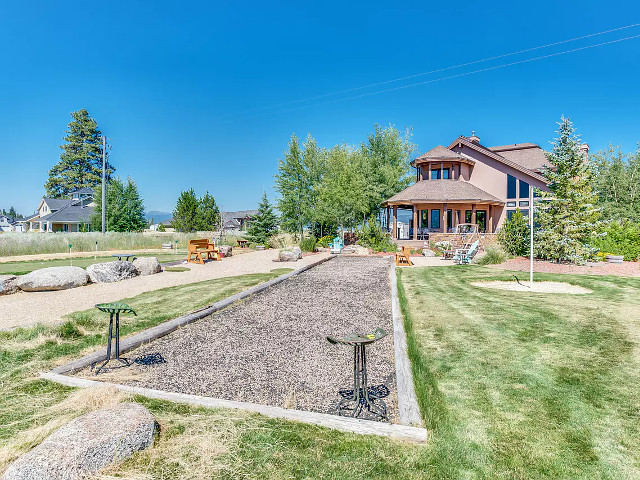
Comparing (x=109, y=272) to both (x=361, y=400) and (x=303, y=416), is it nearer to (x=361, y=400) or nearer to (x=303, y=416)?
(x=303, y=416)

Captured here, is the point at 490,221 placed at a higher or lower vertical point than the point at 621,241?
higher

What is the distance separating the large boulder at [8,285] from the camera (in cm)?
915

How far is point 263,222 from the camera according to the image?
3159 centimetres

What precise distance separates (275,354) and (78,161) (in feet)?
257

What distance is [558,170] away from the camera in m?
15.5

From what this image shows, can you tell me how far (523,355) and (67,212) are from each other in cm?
6132

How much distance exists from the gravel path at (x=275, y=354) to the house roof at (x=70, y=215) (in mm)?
52613

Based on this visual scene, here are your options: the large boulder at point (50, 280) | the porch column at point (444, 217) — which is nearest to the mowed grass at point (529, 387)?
the large boulder at point (50, 280)

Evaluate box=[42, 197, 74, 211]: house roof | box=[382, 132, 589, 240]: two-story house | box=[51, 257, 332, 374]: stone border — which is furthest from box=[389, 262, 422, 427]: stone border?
box=[42, 197, 74, 211]: house roof

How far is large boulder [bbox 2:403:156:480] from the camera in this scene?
228cm

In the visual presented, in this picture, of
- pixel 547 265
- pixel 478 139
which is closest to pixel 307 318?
pixel 547 265

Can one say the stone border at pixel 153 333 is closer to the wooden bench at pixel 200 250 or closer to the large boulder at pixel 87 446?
the large boulder at pixel 87 446

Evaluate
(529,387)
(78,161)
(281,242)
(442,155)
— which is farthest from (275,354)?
(78,161)

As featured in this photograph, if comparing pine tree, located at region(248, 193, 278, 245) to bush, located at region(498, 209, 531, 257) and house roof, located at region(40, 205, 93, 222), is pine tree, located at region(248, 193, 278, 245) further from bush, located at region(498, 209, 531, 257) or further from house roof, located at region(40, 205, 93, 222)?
house roof, located at region(40, 205, 93, 222)
